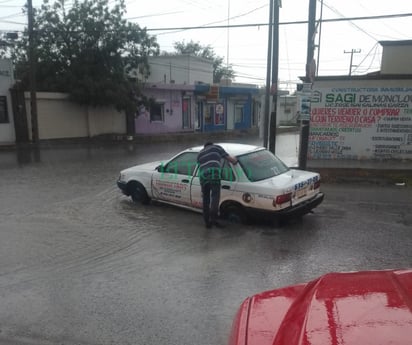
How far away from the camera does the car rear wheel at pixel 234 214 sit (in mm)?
7133

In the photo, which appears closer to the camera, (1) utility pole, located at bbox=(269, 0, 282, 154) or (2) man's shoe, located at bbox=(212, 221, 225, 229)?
(2) man's shoe, located at bbox=(212, 221, 225, 229)

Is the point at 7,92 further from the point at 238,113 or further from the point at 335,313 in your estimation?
the point at 335,313

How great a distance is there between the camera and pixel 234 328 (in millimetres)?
2312

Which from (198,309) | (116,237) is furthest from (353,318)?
(116,237)

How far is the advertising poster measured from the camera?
13.0 metres

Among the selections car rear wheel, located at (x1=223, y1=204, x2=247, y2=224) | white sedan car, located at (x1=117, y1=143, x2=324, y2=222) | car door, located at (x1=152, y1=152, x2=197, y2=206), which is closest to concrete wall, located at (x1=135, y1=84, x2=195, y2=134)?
car door, located at (x1=152, y1=152, x2=197, y2=206)

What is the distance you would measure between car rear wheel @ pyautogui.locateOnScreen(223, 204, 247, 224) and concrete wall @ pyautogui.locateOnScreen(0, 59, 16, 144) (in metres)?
18.6

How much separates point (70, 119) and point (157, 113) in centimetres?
702

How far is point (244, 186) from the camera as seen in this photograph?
6.97m

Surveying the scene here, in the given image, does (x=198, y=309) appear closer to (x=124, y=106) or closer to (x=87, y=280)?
(x=87, y=280)

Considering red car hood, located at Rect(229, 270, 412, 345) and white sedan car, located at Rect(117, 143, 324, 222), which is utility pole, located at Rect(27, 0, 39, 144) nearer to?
white sedan car, located at Rect(117, 143, 324, 222)

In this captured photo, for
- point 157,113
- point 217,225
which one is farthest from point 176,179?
point 157,113

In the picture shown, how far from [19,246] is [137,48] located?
22.1 metres

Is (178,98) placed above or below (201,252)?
above
